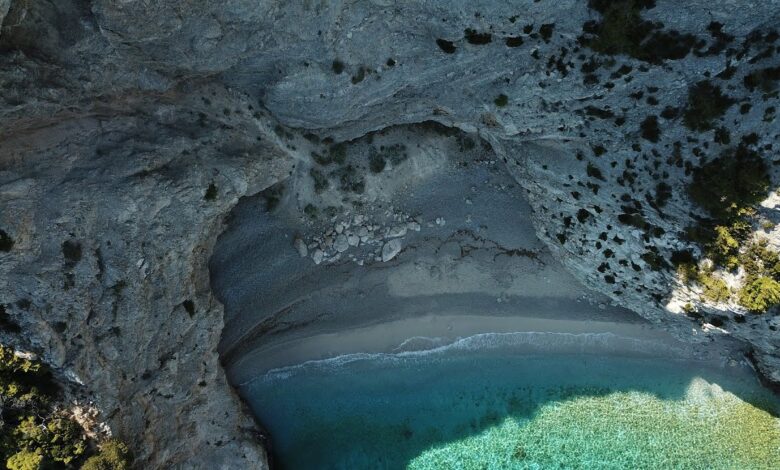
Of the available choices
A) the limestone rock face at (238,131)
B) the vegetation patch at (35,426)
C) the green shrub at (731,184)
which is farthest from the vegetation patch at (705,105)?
the vegetation patch at (35,426)

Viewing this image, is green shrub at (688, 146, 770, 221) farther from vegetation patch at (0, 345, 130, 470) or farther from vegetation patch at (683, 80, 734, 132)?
vegetation patch at (0, 345, 130, 470)

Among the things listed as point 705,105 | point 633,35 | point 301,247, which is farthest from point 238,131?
point 705,105

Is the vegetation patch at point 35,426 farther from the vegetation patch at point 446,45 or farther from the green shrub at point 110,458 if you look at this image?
the vegetation patch at point 446,45

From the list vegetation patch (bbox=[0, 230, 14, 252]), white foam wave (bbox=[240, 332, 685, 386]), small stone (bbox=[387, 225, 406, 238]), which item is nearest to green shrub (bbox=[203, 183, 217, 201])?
vegetation patch (bbox=[0, 230, 14, 252])

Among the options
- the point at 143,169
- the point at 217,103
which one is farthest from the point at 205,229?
the point at 217,103

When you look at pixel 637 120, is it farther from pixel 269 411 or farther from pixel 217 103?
pixel 269 411

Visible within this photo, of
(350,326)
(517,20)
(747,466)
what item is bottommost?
(747,466)
